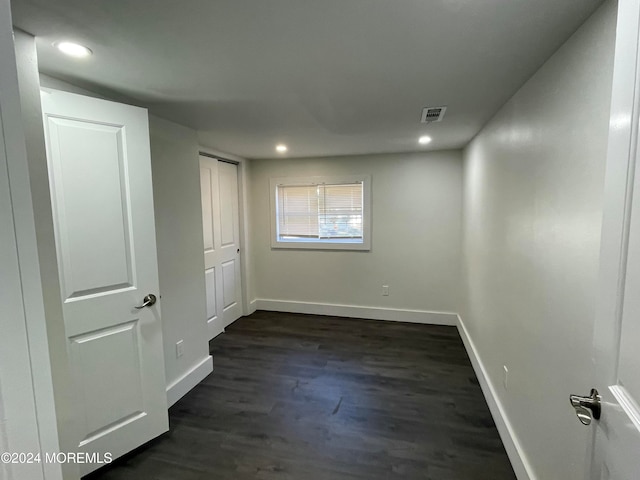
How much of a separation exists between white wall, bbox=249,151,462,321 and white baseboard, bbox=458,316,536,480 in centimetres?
114

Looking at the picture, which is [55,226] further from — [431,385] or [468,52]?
[431,385]

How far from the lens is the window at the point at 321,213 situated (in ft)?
13.2

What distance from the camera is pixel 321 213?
4184 mm

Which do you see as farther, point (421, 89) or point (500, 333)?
point (500, 333)

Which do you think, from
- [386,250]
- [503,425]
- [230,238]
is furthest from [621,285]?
[230,238]

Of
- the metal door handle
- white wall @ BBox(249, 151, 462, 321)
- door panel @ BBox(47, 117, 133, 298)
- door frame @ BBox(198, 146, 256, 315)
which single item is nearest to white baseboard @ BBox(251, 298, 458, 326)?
white wall @ BBox(249, 151, 462, 321)

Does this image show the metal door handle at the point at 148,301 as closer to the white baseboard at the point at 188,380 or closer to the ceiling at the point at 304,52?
the white baseboard at the point at 188,380

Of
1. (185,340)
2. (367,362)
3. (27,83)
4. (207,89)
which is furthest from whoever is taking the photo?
(367,362)

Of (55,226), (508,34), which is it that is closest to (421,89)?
(508,34)

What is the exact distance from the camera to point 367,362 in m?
2.98

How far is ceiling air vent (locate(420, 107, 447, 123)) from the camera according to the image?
2.08 metres

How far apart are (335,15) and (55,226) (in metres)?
1.63

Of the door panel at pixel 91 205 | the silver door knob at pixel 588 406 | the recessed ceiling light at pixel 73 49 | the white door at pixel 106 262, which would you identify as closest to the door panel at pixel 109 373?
the white door at pixel 106 262

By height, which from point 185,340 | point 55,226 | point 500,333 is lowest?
point 185,340
